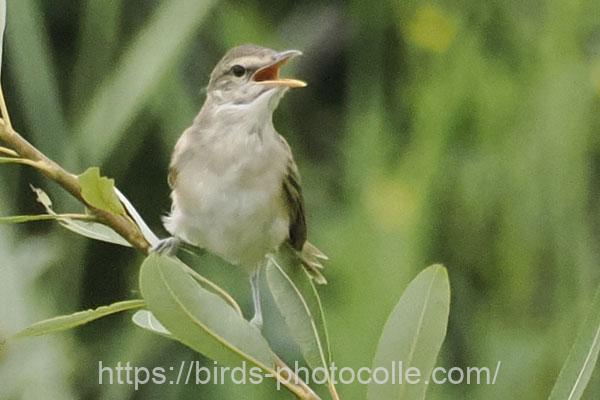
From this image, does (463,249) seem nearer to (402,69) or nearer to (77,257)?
(402,69)

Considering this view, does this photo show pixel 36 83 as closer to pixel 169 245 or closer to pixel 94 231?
pixel 169 245

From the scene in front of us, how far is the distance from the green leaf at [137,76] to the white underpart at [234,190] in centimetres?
44

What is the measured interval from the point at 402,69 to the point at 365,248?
0.43 m

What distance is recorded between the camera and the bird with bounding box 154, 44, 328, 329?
55.7 inches

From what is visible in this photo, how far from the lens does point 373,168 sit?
1.88 meters

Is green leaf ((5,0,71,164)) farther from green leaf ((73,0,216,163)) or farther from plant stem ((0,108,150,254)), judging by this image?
plant stem ((0,108,150,254))

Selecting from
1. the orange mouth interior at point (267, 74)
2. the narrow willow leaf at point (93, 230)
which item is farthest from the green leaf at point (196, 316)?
the orange mouth interior at point (267, 74)

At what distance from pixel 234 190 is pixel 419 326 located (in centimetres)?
53

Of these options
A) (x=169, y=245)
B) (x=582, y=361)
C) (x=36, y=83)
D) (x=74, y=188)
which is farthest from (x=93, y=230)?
(x=36, y=83)

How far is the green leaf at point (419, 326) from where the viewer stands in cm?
93

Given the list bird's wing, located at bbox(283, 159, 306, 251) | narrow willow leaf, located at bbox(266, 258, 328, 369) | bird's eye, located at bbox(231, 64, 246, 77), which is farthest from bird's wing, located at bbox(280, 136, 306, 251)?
narrow willow leaf, located at bbox(266, 258, 328, 369)

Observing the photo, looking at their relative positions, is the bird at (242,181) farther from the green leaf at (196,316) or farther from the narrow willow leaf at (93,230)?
the green leaf at (196,316)

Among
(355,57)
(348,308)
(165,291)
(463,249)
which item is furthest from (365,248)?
(165,291)

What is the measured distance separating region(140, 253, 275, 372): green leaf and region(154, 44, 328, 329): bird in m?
0.46
